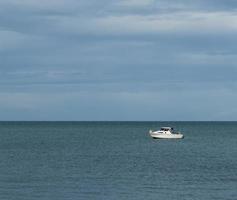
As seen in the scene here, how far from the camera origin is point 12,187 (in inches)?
2167

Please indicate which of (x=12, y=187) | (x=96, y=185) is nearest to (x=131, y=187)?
(x=96, y=185)

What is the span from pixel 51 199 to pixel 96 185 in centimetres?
947

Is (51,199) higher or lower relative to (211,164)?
lower

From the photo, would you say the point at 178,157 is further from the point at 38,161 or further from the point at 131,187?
the point at 131,187

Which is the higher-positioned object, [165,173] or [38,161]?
[38,161]

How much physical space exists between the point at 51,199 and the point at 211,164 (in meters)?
37.2

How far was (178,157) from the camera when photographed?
3674 inches

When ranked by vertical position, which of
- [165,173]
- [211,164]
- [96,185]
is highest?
[211,164]

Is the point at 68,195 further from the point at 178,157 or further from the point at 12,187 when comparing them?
the point at 178,157

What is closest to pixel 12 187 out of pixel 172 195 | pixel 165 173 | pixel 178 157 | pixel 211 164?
pixel 172 195

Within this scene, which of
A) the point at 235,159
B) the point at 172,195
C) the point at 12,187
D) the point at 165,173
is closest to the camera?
the point at 172,195

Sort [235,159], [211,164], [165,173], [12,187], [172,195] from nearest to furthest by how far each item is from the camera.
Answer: [172,195] < [12,187] < [165,173] < [211,164] < [235,159]

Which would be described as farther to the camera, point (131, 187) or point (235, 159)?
point (235, 159)

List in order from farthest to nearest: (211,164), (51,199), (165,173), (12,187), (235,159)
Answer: (235,159) → (211,164) → (165,173) → (12,187) → (51,199)
